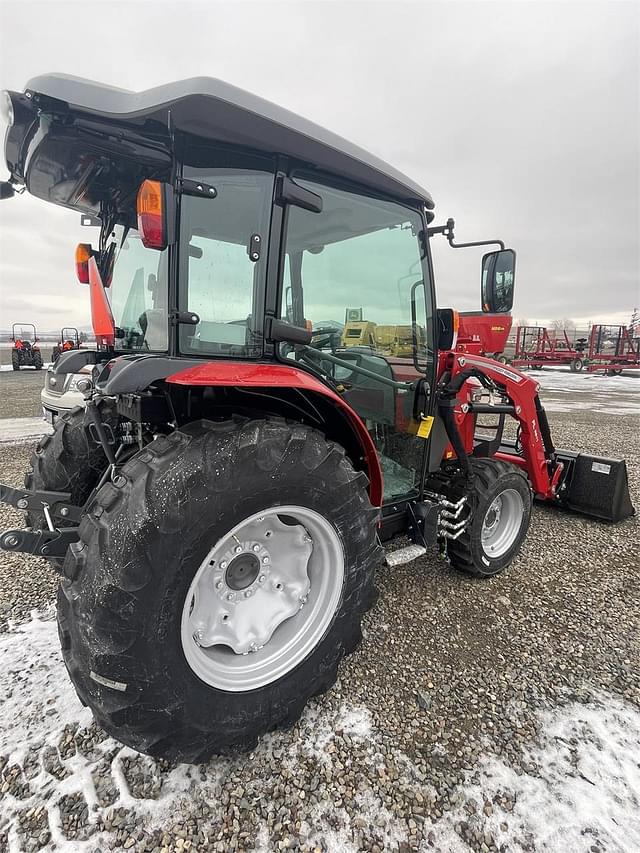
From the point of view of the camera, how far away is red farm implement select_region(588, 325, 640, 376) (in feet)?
71.9

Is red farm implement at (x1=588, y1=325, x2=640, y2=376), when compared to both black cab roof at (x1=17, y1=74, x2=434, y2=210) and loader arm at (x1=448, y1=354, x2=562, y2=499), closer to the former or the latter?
loader arm at (x1=448, y1=354, x2=562, y2=499)

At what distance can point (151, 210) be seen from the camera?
1529 millimetres

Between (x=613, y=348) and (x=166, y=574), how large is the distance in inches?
1089

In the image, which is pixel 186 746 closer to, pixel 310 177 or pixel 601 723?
pixel 601 723

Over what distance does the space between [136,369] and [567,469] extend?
12.7 feet

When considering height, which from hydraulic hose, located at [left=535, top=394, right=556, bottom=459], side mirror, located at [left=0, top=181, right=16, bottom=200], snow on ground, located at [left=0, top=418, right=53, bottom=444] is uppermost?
side mirror, located at [left=0, top=181, right=16, bottom=200]

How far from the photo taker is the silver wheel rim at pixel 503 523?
10.0ft

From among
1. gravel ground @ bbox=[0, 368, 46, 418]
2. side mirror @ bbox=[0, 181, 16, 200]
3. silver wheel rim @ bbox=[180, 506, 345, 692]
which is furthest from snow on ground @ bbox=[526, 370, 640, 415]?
gravel ground @ bbox=[0, 368, 46, 418]

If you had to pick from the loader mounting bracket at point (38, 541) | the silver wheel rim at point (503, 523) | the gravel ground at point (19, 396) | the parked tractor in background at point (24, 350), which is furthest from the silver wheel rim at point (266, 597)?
the parked tractor in background at point (24, 350)

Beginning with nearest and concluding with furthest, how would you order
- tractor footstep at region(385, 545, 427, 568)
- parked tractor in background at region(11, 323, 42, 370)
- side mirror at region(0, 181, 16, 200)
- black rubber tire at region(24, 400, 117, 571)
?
side mirror at region(0, 181, 16, 200), tractor footstep at region(385, 545, 427, 568), black rubber tire at region(24, 400, 117, 571), parked tractor in background at region(11, 323, 42, 370)

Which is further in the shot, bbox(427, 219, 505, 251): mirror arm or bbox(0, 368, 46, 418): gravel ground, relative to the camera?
bbox(0, 368, 46, 418): gravel ground

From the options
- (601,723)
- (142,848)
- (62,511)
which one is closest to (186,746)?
(142,848)

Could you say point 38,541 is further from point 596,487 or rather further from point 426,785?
point 596,487

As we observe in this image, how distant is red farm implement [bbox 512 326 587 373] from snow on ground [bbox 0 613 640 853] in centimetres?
2384
